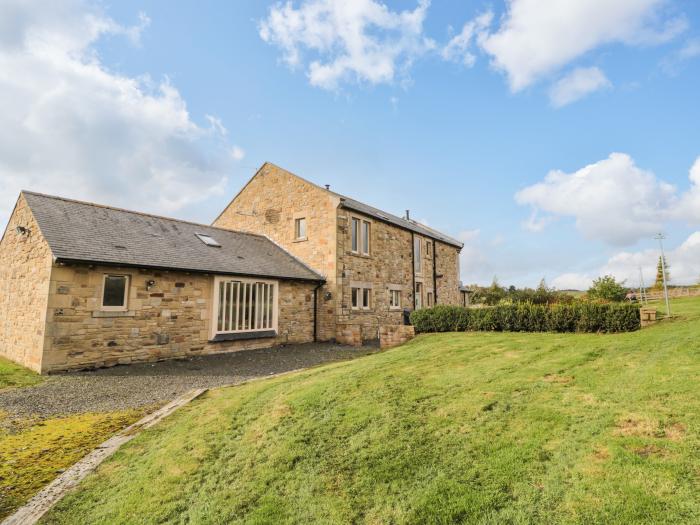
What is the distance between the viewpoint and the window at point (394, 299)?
69.5 feet

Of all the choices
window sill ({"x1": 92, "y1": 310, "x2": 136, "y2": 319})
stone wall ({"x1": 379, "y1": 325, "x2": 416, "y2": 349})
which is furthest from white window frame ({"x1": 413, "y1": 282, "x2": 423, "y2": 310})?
window sill ({"x1": 92, "y1": 310, "x2": 136, "y2": 319})

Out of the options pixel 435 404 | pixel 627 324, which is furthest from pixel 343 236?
pixel 435 404

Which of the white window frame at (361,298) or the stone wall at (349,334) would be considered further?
the white window frame at (361,298)

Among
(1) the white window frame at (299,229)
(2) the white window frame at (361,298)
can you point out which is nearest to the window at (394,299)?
(2) the white window frame at (361,298)

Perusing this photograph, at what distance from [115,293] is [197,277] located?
2.59 metres

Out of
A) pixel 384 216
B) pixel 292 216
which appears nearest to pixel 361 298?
pixel 292 216

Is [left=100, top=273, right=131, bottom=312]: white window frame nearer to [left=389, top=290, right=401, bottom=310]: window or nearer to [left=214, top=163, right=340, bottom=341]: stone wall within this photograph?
[left=214, top=163, right=340, bottom=341]: stone wall

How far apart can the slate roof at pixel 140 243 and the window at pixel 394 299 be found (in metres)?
5.15

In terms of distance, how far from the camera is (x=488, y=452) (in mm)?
3807

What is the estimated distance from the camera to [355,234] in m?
19.1

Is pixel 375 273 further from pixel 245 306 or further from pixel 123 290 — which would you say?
pixel 123 290

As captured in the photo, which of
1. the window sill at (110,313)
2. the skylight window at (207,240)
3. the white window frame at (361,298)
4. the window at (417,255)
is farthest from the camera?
the window at (417,255)

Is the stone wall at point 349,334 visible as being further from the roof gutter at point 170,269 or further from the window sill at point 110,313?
the window sill at point 110,313

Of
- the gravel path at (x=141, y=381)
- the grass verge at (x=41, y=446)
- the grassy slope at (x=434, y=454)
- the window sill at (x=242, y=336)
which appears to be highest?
the window sill at (x=242, y=336)
